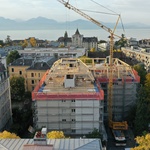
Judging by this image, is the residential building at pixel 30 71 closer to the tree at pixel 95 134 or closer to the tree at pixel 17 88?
the tree at pixel 17 88

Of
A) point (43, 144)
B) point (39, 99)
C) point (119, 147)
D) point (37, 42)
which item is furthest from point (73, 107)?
point (37, 42)

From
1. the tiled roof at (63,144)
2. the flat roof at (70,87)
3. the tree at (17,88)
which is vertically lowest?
the tree at (17,88)

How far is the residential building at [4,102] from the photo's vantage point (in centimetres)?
3479

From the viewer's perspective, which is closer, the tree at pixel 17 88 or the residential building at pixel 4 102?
the residential building at pixel 4 102

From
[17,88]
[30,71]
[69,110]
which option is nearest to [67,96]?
[69,110]

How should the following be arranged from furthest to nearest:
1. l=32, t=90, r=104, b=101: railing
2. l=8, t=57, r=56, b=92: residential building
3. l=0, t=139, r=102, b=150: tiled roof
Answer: l=8, t=57, r=56, b=92: residential building, l=32, t=90, r=104, b=101: railing, l=0, t=139, r=102, b=150: tiled roof

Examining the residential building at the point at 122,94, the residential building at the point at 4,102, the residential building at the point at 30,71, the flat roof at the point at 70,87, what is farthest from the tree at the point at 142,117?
the residential building at the point at 30,71

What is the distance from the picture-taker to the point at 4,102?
36.2 meters

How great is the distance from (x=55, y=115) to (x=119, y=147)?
9.58m

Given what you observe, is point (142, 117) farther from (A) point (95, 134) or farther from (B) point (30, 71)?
(B) point (30, 71)

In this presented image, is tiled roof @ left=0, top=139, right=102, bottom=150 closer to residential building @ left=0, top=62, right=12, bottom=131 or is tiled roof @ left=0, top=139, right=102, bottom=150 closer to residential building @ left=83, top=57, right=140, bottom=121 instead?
residential building @ left=0, top=62, right=12, bottom=131

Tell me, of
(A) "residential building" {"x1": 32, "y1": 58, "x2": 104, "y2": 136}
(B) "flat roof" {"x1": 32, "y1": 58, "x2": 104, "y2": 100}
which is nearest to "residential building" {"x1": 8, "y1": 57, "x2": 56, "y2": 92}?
(B) "flat roof" {"x1": 32, "y1": 58, "x2": 104, "y2": 100}

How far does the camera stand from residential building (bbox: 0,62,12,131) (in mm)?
34787

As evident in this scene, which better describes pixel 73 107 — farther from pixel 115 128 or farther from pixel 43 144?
pixel 43 144
